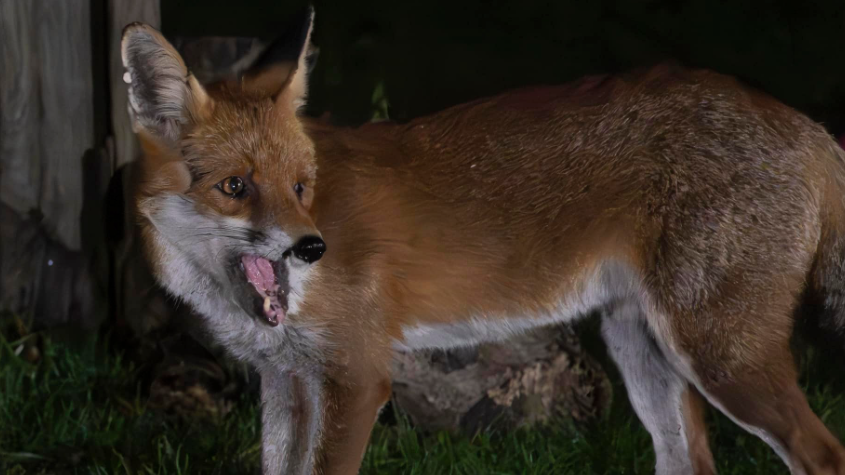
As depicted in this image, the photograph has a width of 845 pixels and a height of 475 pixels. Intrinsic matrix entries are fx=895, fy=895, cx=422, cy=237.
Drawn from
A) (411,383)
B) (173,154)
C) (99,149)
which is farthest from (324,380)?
(99,149)

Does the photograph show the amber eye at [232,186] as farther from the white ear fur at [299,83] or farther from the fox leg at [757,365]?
the fox leg at [757,365]

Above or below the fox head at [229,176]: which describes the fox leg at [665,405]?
below

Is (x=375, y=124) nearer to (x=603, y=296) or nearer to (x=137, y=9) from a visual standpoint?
(x=603, y=296)

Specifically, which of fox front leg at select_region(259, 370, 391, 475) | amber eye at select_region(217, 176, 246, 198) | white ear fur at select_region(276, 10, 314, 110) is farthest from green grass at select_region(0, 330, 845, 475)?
white ear fur at select_region(276, 10, 314, 110)

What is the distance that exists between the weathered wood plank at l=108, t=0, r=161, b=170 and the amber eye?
1.48 m

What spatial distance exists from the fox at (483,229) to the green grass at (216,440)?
52 centimetres

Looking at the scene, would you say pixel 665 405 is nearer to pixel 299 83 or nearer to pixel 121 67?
pixel 299 83

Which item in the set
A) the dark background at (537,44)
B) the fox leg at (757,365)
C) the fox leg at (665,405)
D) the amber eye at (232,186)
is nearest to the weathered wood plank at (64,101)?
the dark background at (537,44)

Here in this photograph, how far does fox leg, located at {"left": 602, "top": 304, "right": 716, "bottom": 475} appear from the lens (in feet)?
9.06

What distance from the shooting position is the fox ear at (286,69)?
2285mm

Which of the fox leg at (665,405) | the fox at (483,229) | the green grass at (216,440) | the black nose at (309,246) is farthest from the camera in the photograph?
the green grass at (216,440)

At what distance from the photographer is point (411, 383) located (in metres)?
3.32

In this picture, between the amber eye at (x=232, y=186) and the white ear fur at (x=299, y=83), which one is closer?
the amber eye at (x=232, y=186)

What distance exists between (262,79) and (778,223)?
4.69 feet
